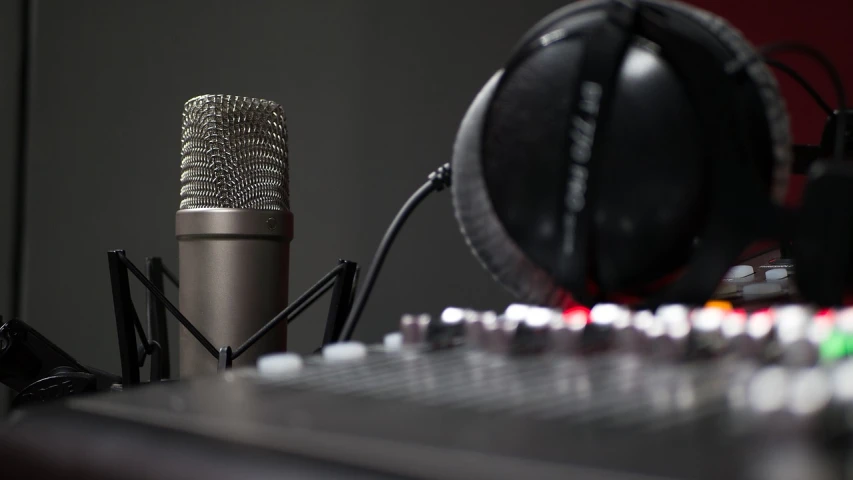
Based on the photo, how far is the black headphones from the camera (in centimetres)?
37

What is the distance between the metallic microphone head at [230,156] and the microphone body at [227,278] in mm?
38

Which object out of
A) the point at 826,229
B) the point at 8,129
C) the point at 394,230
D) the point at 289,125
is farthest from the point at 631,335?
the point at 8,129

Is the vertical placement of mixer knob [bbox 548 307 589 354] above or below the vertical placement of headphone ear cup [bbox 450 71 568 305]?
below

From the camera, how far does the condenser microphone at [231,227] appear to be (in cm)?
62

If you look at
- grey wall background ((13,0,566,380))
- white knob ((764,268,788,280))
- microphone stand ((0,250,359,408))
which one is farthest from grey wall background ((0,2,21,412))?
white knob ((764,268,788,280))

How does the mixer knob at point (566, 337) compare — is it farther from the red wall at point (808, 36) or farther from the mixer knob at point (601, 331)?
the red wall at point (808, 36)

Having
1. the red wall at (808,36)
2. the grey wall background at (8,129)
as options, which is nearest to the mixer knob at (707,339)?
the red wall at (808,36)

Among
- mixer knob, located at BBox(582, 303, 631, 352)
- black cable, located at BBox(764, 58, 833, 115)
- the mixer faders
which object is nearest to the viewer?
the mixer faders

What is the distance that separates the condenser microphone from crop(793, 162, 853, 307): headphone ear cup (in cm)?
42

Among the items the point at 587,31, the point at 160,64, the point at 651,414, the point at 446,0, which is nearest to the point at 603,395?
the point at 651,414

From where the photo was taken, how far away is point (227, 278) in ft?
2.03

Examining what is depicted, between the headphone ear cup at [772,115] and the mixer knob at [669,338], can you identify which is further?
the headphone ear cup at [772,115]

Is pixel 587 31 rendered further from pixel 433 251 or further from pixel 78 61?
pixel 78 61

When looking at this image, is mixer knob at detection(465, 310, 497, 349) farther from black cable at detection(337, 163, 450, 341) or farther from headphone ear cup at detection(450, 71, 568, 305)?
black cable at detection(337, 163, 450, 341)
